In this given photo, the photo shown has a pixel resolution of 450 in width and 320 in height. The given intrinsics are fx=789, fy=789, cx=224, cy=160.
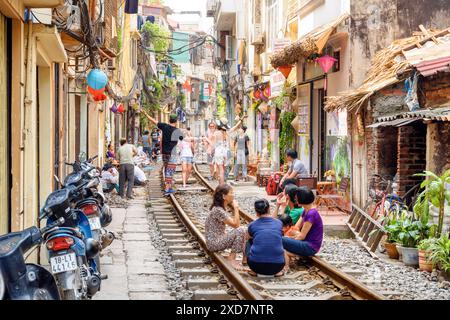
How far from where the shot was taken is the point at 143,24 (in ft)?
164

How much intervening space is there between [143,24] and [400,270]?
41.4 metres

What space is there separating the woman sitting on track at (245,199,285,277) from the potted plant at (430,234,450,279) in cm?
191

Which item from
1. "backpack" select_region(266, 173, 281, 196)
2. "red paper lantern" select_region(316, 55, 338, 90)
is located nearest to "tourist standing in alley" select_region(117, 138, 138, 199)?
"backpack" select_region(266, 173, 281, 196)

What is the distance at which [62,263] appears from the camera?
22.1ft

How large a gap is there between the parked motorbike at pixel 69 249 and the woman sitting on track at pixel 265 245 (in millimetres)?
2161

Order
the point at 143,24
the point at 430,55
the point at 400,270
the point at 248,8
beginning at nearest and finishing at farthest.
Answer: the point at 400,270
the point at 430,55
the point at 248,8
the point at 143,24

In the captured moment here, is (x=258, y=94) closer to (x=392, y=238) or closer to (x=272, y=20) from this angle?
(x=272, y=20)

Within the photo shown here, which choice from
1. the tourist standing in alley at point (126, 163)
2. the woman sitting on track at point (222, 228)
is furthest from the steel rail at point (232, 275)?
the tourist standing in alley at point (126, 163)

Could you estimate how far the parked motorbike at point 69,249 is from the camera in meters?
6.73

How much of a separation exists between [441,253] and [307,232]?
1.88 meters

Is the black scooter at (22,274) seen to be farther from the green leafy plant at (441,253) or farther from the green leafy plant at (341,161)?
the green leafy plant at (341,161)

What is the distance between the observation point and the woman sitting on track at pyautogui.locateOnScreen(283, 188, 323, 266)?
1072 cm

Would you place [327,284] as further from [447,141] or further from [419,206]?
[447,141]

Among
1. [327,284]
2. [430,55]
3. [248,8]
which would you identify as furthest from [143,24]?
[327,284]
